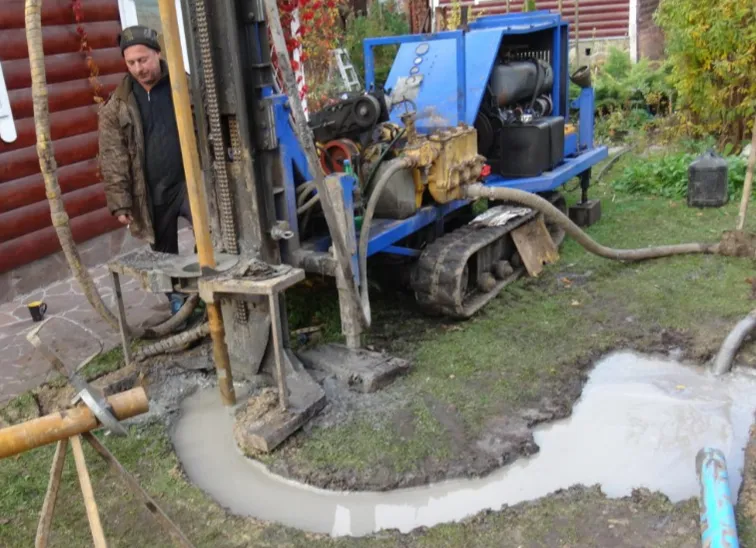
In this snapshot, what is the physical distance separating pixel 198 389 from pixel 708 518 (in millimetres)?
3000

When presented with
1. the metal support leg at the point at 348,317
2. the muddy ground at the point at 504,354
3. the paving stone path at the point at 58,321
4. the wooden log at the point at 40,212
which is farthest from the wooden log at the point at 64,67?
the metal support leg at the point at 348,317

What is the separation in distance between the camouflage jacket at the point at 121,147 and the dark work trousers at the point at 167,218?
227 mm

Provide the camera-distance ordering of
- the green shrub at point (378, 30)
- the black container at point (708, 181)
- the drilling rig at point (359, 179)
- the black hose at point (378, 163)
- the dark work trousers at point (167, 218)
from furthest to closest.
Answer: the green shrub at point (378, 30) → the black container at point (708, 181) → the black hose at point (378, 163) → the dark work trousers at point (167, 218) → the drilling rig at point (359, 179)

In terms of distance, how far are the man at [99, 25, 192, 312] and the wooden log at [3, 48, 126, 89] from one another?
78.3 inches

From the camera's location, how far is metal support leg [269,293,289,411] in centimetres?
400

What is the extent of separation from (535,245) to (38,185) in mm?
4377

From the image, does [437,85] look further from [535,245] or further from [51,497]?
[51,497]

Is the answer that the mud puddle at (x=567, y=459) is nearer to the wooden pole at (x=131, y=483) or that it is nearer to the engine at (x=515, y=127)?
the wooden pole at (x=131, y=483)

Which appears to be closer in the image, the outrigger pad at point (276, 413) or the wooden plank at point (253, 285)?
the wooden plank at point (253, 285)

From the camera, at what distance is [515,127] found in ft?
21.6

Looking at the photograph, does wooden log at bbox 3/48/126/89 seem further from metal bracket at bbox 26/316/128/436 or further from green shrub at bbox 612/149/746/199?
green shrub at bbox 612/149/746/199

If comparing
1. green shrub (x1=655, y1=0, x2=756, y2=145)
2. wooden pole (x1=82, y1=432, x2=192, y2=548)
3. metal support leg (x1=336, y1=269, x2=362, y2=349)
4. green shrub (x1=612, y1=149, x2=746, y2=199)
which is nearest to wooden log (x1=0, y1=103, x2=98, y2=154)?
metal support leg (x1=336, y1=269, x2=362, y2=349)

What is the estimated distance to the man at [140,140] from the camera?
16.1ft

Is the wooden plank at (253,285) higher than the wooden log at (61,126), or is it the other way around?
the wooden log at (61,126)
